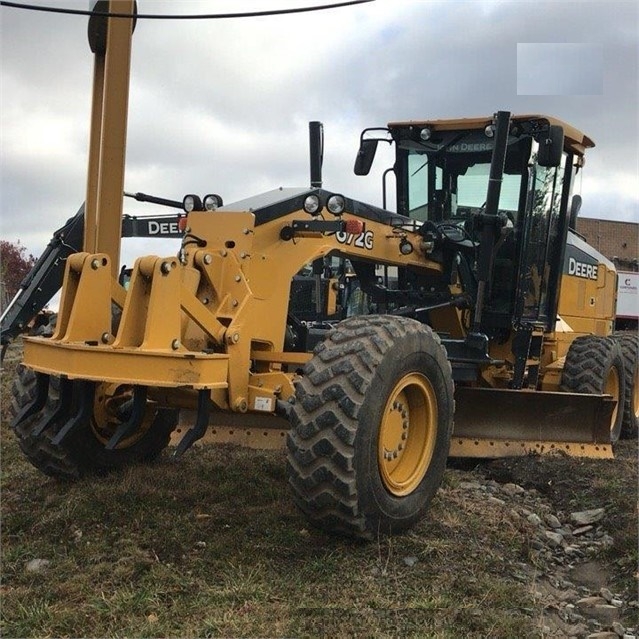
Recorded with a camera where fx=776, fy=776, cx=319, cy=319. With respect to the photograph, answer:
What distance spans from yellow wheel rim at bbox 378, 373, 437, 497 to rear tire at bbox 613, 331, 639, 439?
444 centimetres

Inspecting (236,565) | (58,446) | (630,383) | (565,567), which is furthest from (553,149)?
(58,446)

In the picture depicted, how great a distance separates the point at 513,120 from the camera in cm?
701

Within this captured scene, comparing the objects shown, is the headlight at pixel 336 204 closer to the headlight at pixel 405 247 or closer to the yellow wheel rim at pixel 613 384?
the headlight at pixel 405 247

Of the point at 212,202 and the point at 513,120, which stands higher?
the point at 513,120

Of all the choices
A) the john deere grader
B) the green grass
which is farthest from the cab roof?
the green grass

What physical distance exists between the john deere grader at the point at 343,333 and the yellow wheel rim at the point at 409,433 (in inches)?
0.5

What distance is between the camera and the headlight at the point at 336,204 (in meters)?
5.20

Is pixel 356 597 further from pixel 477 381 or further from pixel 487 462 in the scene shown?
pixel 477 381

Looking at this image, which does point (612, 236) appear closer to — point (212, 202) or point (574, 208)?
point (574, 208)

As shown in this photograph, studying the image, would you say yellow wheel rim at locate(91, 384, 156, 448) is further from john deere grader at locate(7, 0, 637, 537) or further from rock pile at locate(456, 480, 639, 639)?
rock pile at locate(456, 480, 639, 639)

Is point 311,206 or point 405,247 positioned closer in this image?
point 311,206

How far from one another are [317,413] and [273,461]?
6.59 ft

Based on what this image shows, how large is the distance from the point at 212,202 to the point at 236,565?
8.12 ft

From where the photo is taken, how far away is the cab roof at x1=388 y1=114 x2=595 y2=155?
7020mm
